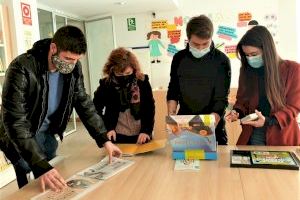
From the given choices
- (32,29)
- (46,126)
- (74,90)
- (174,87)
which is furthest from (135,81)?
(32,29)

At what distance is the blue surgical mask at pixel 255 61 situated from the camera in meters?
1.74

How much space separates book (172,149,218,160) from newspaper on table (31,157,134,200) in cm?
23

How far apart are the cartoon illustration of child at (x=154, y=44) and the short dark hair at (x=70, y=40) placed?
13.6ft

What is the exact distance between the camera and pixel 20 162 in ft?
5.27

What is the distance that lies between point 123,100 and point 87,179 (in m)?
0.76

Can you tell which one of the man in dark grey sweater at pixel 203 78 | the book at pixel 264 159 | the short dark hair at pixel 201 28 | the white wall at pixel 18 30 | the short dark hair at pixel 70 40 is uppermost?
the white wall at pixel 18 30

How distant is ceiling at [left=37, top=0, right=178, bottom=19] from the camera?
15.0 feet

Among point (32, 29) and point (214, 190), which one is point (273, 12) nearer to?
point (32, 29)

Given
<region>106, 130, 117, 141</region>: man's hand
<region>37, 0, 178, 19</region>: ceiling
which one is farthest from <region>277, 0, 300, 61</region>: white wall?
<region>106, 130, 117, 141</region>: man's hand

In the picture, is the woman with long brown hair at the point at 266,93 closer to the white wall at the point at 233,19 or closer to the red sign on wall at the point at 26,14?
the red sign on wall at the point at 26,14

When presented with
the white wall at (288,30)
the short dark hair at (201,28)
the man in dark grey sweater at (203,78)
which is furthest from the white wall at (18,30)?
the white wall at (288,30)

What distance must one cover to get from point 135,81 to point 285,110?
95cm

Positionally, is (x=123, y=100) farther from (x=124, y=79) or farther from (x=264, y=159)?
(x=264, y=159)

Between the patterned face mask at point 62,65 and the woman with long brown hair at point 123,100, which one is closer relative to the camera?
the patterned face mask at point 62,65
